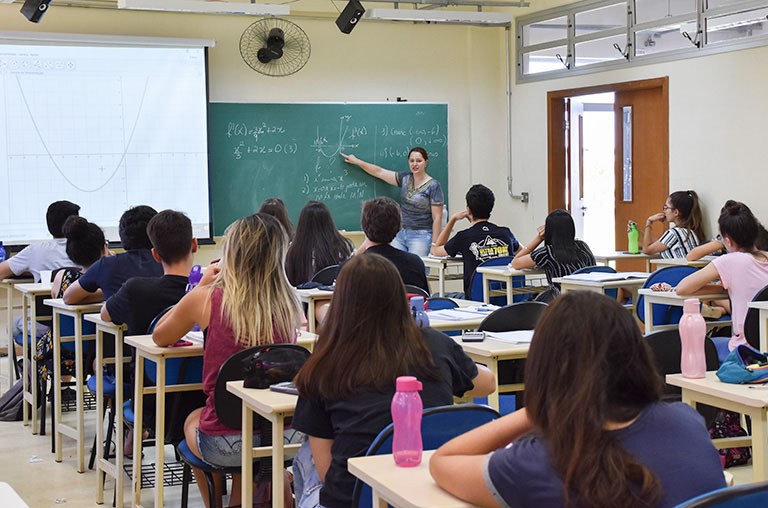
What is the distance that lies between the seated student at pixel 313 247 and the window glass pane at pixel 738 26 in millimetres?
3708

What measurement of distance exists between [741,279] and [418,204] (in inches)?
179

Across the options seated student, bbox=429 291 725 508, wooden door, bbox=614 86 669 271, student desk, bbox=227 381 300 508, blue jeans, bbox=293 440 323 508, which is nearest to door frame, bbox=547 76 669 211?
wooden door, bbox=614 86 669 271

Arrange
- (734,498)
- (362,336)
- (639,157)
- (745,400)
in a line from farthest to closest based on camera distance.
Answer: (639,157) → (745,400) → (362,336) → (734,498)

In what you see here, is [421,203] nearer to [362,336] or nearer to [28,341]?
[28,341]

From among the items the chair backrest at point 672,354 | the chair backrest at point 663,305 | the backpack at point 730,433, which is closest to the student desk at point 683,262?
the chair backrest at point 663,305

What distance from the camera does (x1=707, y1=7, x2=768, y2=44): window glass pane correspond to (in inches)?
294

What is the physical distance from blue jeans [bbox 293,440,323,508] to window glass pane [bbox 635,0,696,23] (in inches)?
248

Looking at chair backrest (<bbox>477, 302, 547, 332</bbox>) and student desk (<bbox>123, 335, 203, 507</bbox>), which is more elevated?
chair backrest (<bbox>477, 302, 547, 332</bbox>)

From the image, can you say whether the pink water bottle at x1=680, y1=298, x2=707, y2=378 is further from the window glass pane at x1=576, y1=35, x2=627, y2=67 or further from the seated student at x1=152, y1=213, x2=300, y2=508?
the window glass pane at x1=576, y1=35, x2=627, y2=67

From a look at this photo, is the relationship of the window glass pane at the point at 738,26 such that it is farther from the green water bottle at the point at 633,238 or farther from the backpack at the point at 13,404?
the backpack at the point at 13,404

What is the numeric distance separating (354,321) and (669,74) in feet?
21.4

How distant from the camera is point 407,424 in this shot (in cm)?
222

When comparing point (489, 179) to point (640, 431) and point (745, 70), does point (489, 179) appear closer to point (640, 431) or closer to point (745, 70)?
point (745, 70)

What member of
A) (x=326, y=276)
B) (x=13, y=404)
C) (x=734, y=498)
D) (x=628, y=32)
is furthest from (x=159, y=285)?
(x=628, y=32)
